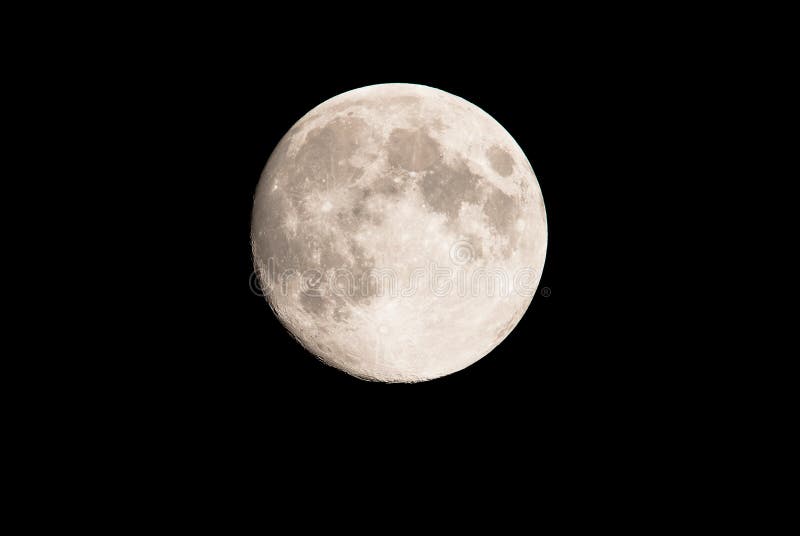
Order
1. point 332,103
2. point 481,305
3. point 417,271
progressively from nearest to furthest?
1. point 417,271
2. point 481,305
3. point 332,103

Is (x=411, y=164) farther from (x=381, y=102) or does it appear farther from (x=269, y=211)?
(x=269, y=211)

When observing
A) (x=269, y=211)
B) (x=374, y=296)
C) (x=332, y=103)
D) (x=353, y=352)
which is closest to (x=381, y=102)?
(x=332, y=103)

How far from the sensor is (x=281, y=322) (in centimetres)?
473

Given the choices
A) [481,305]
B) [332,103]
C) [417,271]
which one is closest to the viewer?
[417,271]

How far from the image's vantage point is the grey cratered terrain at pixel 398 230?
3877mm

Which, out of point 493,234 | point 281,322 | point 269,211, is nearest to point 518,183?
point 493,234

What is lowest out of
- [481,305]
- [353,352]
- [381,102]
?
[353,352]

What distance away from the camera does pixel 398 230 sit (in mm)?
3838

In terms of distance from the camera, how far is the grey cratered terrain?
388 cm

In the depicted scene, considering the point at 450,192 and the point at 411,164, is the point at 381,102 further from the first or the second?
the point at 450,192

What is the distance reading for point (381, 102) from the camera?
14.0 ft

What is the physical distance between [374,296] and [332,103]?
162 cm

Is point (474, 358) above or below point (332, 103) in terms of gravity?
below

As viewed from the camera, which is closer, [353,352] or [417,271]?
[417,271]
